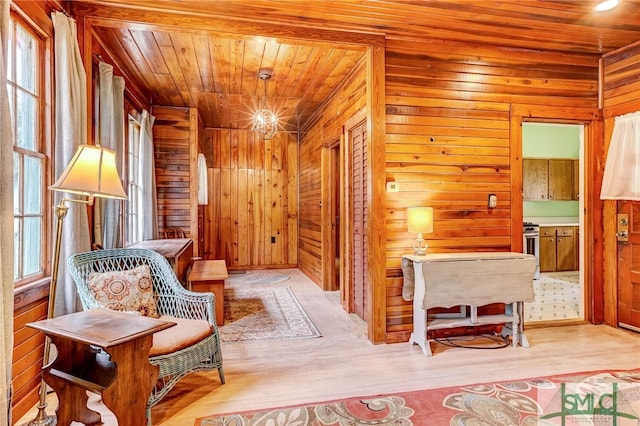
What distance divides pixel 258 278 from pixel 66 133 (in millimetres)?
4096

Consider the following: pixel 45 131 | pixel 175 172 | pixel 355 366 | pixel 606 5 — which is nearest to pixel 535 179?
Answer: pixel 606 5

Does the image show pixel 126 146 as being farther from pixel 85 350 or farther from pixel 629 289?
pixel 629 289

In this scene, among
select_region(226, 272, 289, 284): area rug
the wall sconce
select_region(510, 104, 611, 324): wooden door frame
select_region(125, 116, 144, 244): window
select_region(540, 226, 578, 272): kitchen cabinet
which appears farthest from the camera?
select_region(540, 226, 578, 272): kitchen cabinet

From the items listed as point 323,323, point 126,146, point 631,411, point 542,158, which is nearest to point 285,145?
point 126,146

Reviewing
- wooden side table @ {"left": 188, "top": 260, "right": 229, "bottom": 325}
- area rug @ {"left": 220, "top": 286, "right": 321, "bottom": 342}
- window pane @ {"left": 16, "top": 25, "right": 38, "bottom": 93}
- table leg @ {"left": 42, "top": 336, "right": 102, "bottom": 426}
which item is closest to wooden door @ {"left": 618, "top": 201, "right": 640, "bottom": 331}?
area rug @ {"left": 220, "top": 286, "right": 321, "bottom": 342}

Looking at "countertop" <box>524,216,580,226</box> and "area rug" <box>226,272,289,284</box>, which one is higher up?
"countertop" <box>524,216,580,226</box>

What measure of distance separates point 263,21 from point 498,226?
2746 mm

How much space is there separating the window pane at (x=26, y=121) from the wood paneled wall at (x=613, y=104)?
4.80 meters

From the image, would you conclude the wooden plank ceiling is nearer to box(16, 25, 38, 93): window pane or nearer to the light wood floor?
box(16, 25, 38, 93): window pane

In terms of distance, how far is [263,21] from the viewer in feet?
9.30

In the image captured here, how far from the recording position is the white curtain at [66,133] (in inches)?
90.3

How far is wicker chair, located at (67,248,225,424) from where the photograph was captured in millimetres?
2018

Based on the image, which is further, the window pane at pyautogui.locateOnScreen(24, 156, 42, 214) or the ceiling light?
the ceiling light

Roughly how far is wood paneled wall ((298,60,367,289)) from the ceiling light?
1.83 meters
